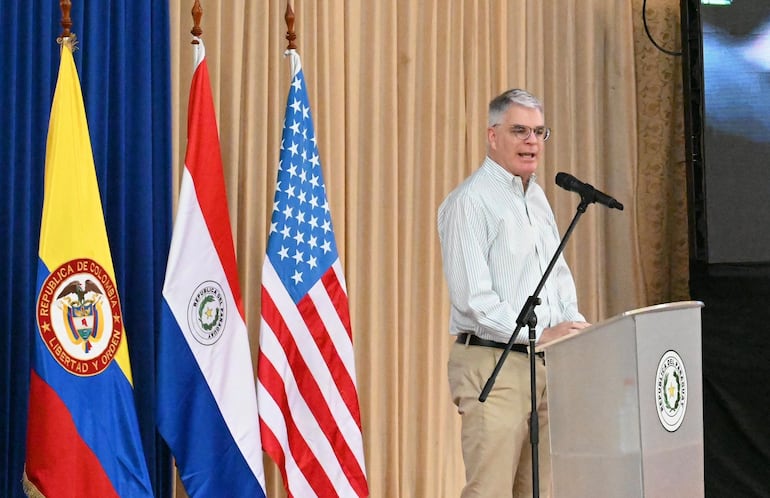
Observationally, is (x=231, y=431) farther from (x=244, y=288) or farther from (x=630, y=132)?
(x=630, y=132)

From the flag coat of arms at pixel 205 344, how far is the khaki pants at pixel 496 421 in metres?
0.86

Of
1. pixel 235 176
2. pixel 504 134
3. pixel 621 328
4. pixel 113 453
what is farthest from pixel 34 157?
pixel 621 328

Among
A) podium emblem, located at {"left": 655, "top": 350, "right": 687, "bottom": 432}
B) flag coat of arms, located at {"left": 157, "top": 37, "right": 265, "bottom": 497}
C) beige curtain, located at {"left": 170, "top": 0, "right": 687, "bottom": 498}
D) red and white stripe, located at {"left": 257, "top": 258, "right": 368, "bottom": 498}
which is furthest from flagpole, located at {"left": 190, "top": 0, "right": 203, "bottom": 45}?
podium emblem, located at {"left": 655, "top": 350, "right": 687, "bottom": 432}

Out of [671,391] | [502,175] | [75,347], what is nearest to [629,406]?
[671,391]

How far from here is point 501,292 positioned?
12.4 feet

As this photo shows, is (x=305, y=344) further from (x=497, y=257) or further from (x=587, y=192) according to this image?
(x=587, y=192)

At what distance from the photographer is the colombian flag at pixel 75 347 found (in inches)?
138

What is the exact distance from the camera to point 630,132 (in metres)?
5.92

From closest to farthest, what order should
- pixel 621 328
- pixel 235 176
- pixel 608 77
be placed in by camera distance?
pixel 621 328, pixel 235 176, pixel 608 77

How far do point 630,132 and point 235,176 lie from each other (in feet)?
8.23

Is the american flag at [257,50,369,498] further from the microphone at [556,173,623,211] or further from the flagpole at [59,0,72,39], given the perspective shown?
the microphone at [556,173,623,211]

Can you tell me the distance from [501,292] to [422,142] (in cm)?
166

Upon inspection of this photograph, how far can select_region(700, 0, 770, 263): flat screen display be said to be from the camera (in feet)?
17.2

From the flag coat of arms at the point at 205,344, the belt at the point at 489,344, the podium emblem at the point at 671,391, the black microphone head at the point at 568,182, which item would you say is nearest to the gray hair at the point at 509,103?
the black microphone head at the point at 568,182
